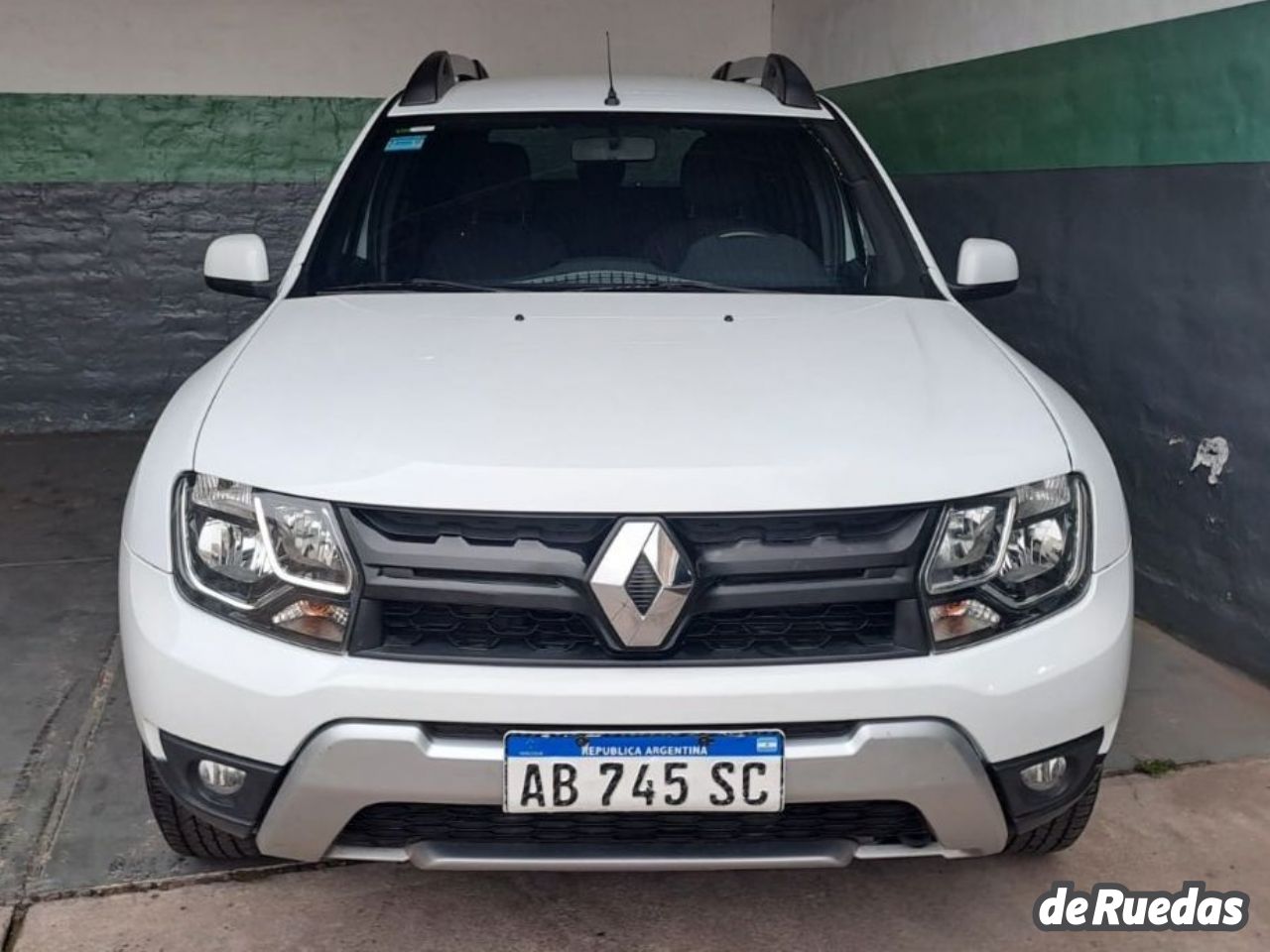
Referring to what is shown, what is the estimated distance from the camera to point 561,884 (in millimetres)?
2760

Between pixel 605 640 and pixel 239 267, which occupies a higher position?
pixel 239 267

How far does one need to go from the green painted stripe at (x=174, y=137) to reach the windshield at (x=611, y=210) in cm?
364

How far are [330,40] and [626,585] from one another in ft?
18.9

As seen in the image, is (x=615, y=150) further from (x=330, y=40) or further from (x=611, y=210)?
(x=330, y=40)

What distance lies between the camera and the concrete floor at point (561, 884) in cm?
260

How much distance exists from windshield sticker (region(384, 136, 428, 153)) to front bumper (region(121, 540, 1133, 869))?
5.62 feet

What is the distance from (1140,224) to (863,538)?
2590 millimetres

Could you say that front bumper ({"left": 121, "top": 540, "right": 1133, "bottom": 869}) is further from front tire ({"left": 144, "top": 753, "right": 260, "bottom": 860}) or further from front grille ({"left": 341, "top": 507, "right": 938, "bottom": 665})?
front tire ({"left": 144, "top": 753, "right": 260, "bottom": 860})

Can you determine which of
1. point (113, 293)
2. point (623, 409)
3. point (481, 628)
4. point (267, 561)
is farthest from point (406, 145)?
point (113, 293)

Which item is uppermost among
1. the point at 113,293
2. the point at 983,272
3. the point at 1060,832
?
the point at 983,272

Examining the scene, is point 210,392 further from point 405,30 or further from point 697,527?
point 405,30

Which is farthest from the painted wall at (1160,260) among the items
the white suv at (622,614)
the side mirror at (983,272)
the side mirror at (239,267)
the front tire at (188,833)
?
the front tire at (188,833)

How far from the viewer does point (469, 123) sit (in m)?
3.57

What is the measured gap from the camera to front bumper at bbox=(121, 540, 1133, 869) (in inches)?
81.5
